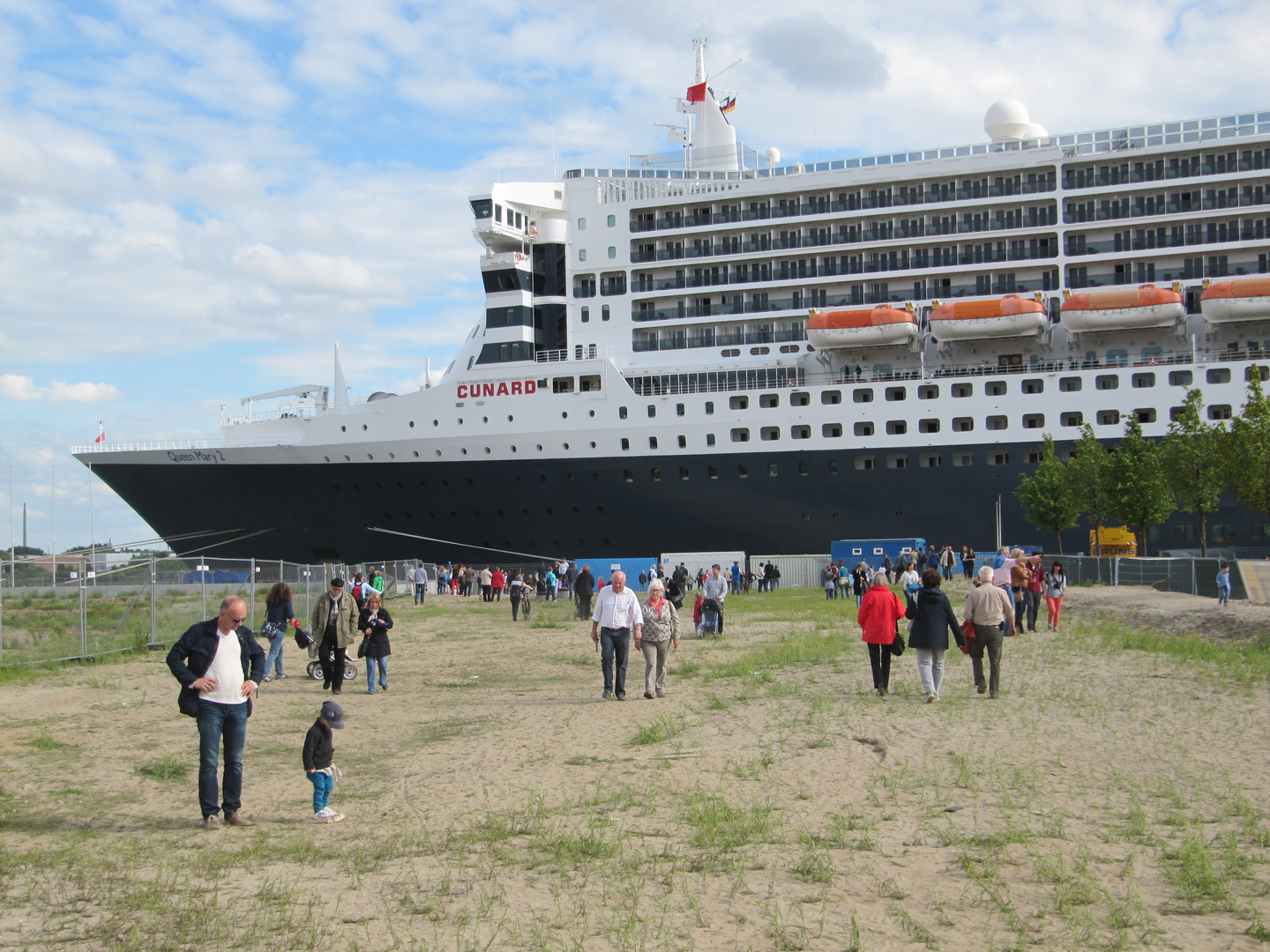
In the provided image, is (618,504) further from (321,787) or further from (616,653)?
(321,787)

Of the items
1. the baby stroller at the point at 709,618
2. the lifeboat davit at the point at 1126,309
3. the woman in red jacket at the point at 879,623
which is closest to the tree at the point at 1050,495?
the lifeboat davit at the point at 1126,309

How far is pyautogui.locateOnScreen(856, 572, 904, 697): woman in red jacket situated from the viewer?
451 inches

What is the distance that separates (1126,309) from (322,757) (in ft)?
102

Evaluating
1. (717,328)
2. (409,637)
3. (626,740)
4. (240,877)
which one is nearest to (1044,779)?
(626,740)

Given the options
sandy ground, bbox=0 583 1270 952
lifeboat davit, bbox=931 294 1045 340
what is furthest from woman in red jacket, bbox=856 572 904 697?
lifeboat davit, bbox=931 294 1045 340

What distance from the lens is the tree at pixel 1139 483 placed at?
2969 cm

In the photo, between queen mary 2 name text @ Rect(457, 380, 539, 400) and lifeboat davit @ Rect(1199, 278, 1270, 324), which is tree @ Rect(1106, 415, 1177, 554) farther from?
queen mary 2 name text @ Rect(457, 380, 539, 400)

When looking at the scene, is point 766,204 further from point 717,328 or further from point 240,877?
point 240,877

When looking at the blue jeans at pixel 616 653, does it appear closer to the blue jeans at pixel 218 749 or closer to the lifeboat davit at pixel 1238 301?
the blue jeans at pixel 218 749

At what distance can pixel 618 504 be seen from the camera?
33625 millimetres

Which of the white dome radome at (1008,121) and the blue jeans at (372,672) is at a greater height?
the white dome radome at (1008,121)

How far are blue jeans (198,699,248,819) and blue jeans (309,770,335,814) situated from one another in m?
0.51

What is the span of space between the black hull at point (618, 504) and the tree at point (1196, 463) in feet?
15.6

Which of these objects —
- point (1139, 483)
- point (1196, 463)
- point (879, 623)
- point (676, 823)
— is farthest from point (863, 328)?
point (676, 823)
